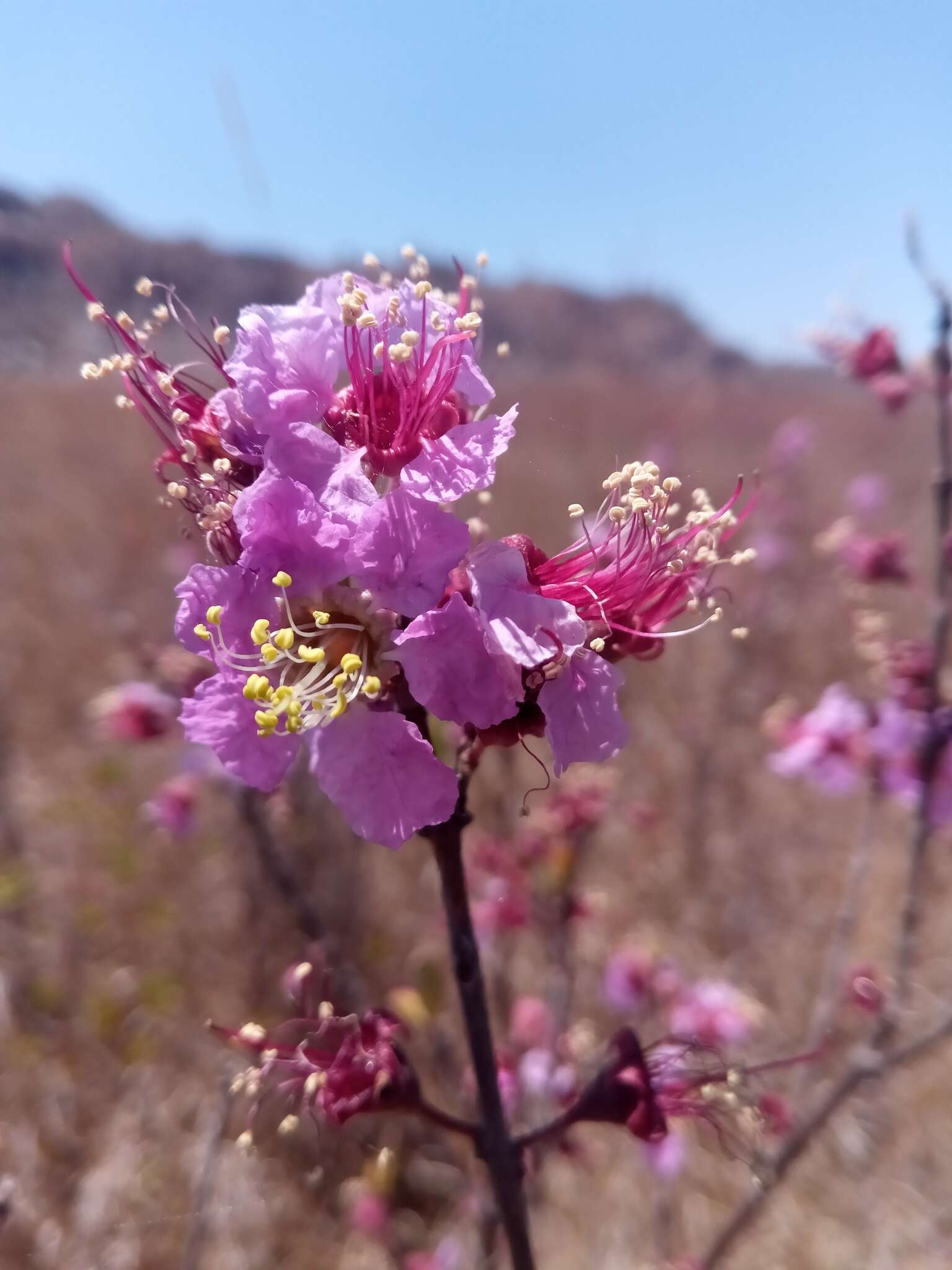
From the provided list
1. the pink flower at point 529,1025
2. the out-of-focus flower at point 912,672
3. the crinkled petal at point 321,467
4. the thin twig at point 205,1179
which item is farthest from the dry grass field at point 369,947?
the out-of-focus flower at point 912,672

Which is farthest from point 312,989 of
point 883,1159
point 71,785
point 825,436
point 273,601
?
point 825,436

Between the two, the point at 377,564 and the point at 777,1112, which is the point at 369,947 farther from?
the point at 377,564

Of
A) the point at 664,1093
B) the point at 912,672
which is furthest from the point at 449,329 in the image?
the point at 912,672

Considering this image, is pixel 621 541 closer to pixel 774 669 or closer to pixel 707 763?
pixel 707 763

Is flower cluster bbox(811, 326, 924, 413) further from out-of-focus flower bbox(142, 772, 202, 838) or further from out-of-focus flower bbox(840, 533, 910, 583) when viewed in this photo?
out-of-focus flower bbox(142, 772, 202, 838)

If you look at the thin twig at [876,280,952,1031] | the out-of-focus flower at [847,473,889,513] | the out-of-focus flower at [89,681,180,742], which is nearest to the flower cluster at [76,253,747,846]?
the thin twig at [876,280,952,1031]

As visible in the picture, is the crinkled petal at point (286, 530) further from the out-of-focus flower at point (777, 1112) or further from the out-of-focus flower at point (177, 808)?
the out-of-focus flower at point (177, 808)
